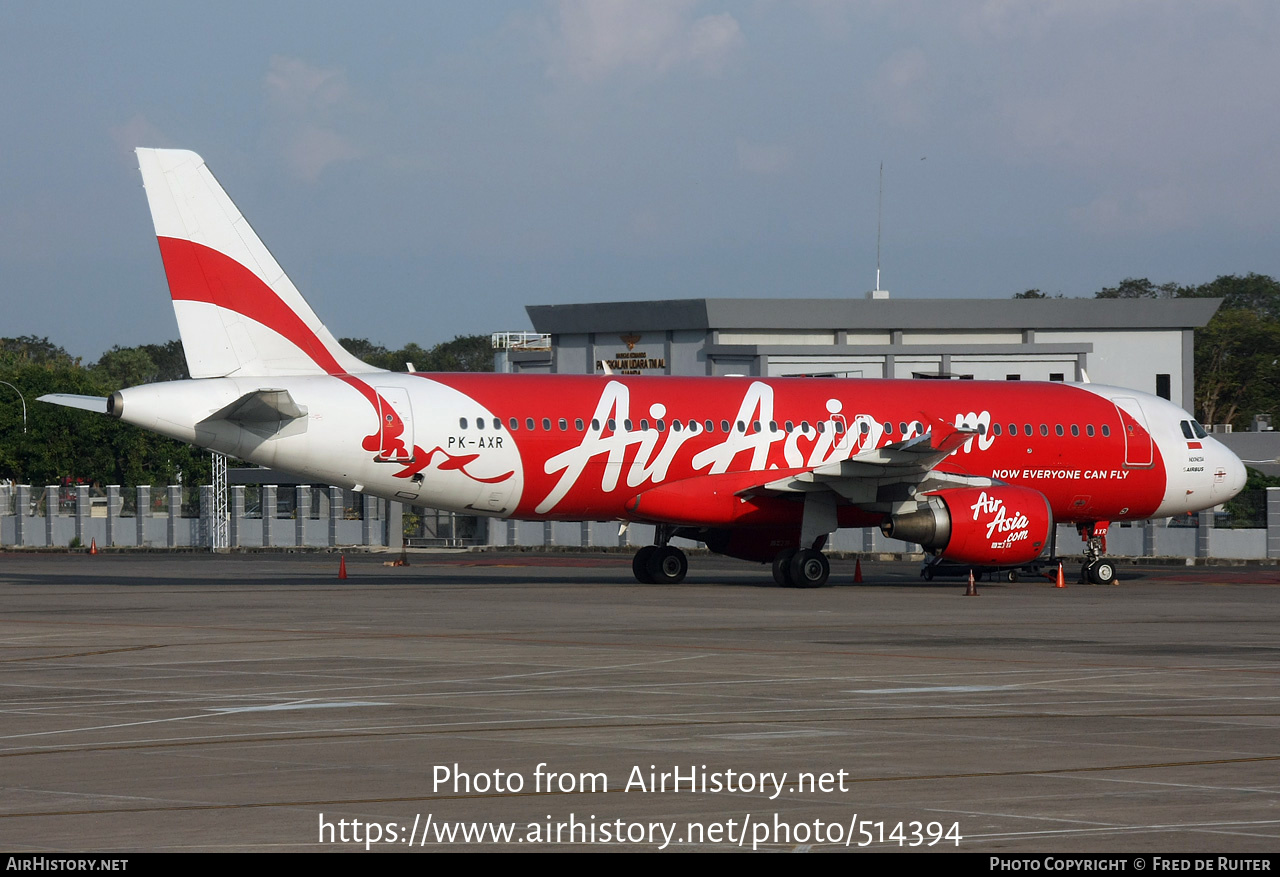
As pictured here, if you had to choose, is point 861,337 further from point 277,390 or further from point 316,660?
point 316,660

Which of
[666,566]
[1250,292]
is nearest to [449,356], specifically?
[1250,292]

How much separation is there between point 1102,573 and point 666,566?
358 inches

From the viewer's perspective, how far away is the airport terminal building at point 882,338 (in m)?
72.8

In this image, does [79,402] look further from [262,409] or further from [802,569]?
[802,569]

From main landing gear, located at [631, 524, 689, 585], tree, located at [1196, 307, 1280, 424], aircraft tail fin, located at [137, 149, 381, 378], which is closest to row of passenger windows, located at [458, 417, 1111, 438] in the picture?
main landing gear, located at [631, 524, 689, 585]

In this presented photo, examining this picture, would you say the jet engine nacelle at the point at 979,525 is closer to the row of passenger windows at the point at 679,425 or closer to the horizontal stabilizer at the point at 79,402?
the row of passenger windows at the point at 679,425

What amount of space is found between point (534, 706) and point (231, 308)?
1698cm

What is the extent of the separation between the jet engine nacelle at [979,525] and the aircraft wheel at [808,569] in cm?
151

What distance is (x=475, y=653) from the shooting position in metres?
17.6

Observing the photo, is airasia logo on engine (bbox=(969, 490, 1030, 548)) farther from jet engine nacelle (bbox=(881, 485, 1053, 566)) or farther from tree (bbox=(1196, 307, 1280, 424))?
tree (bbox=(1196, 307, 1280, 424))

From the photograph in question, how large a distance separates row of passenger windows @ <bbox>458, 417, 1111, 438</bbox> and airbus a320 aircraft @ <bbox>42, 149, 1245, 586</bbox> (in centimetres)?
4

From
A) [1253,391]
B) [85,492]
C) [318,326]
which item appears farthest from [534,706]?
[1253,391]

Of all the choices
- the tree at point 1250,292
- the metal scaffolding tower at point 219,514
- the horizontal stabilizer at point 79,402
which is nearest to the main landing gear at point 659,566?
the horizontal stabilizer at point 79,402

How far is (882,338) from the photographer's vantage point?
75938 millimetres
